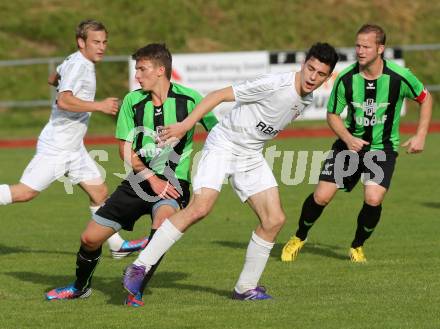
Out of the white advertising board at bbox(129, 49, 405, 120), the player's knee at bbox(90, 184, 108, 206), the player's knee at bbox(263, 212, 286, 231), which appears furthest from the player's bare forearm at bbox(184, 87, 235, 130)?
the white advertising board at bbox(129, 49, 405, 120)

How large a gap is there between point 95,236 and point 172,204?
23.1 inches

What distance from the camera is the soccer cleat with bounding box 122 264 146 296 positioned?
23.6ft

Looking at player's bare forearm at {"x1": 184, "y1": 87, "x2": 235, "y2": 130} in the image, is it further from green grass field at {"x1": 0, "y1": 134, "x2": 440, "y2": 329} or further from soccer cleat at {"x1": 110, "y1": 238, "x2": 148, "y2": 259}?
soccer cleat at {"x1": 110, "y1": 238, "x2": 148, "y2": 259}

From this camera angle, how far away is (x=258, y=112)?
24.5 feet

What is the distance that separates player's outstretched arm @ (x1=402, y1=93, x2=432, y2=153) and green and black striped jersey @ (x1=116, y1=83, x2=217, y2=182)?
2.11 meters

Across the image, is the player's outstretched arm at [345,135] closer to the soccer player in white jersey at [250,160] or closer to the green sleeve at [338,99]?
the green sleeve at [338,99]

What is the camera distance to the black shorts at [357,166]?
9.37 m

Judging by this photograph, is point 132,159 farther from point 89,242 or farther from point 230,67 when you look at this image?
point 230,67

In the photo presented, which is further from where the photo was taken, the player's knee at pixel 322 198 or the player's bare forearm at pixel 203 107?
the player's knee at pixel 322 198

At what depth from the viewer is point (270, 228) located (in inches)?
297

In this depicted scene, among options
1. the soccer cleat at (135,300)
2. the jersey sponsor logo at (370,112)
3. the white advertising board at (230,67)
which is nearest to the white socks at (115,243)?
the soccer cleat at (135,300)

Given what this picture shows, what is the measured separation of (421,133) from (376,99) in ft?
1.70

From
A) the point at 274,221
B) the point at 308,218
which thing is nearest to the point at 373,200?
the point at 308,218

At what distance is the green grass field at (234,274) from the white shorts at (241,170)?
81 centimetres
